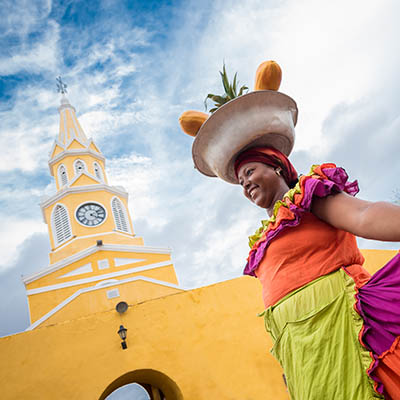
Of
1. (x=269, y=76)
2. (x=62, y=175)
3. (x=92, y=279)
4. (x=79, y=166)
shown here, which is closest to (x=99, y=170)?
(x=79, y=166)

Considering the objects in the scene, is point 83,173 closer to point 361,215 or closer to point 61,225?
point 61,225

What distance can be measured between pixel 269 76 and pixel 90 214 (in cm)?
1681

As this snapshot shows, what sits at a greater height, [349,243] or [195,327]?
[195,327]

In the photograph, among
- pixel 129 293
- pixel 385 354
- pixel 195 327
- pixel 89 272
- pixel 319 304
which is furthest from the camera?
pixel 89 272

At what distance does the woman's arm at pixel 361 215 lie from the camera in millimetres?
1060

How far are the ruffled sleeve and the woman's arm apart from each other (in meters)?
0.05

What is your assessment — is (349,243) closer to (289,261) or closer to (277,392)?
(289,261)

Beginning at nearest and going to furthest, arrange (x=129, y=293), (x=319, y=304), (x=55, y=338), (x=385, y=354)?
(x=385, y=354) < (x=319, y=304) < (x=55, y=338) < (x=129, y=293)

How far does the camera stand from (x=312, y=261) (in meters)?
1.46

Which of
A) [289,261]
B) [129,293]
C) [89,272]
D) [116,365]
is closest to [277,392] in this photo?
[116,365]

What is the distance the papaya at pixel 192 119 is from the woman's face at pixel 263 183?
1.36 ft

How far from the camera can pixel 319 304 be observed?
1351 millimetres

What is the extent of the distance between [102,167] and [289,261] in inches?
814

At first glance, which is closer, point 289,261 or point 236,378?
point 289,261
